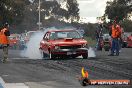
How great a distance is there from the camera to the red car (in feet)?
72.1

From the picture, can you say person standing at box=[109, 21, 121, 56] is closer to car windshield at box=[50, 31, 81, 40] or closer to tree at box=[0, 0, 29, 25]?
car windshield at box=[50, 31, 81, 40]

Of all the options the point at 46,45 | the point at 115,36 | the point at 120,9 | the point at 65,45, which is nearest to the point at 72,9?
the point at 120,9

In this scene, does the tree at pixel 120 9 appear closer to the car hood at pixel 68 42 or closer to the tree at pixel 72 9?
the tree at pixel 72 9

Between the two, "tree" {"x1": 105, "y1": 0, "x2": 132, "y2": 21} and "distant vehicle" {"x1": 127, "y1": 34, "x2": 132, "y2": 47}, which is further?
"tree" {"x1": 105, "y1": 0, "x2": 132, "y2": 21}

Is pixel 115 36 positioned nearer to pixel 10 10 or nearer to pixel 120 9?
pixel 120 9

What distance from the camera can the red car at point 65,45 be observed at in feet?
72.1

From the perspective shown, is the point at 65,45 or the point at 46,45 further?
the point at 46,45

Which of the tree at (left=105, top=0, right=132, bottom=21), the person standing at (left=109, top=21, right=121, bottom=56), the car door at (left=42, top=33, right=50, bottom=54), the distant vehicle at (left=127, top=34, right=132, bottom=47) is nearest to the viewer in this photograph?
the car door at (left=42, top=33, right=50, bottom=54)

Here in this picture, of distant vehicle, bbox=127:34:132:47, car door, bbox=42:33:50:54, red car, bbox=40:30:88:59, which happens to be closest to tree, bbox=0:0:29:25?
distant vehicle, bbox=127:34:132:47

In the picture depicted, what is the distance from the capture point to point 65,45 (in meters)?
22.0

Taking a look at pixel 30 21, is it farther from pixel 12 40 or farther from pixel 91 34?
pixel 12 40

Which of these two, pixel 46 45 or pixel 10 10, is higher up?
pixel 10 10

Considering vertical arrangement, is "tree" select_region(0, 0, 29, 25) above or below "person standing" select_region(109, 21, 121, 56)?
above

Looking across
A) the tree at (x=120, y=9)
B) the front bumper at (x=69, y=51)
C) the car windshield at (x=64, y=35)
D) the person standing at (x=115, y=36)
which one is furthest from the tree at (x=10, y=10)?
the front bumper at (x=69, y=51)
